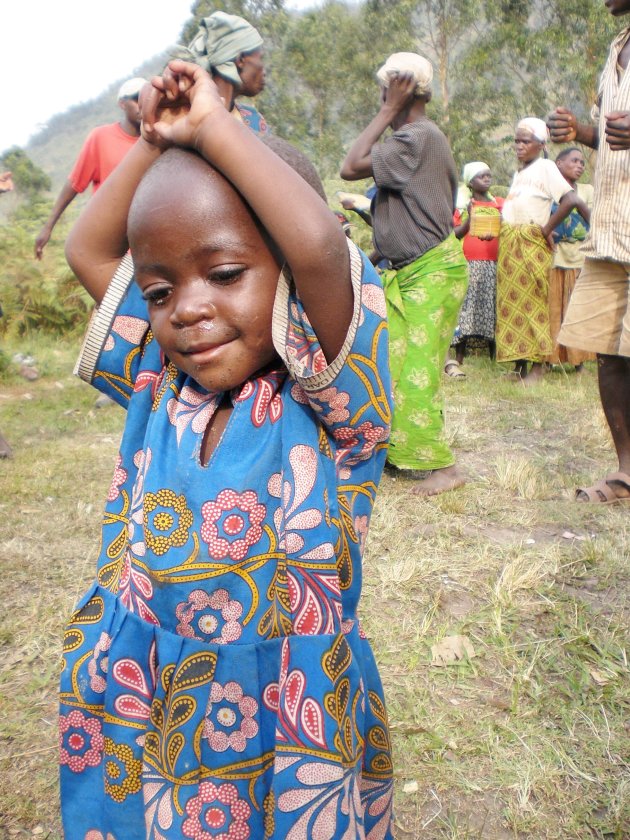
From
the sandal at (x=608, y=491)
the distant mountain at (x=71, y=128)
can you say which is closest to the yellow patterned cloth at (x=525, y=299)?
the sandal at (x=608, y=491)

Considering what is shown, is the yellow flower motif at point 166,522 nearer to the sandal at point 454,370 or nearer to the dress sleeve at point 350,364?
the dress sleeve at point 350,364

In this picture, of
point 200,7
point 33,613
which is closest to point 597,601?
point 33,613

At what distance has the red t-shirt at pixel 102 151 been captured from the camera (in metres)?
4.88

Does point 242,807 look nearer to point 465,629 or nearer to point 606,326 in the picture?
point 465,629

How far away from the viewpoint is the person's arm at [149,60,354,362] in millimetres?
999

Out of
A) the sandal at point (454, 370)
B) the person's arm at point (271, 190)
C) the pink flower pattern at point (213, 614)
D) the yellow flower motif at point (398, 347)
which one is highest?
the sandal at point (454, 370)

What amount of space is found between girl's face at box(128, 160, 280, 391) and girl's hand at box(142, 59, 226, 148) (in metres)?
0.05

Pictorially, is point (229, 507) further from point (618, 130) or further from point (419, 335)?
point (419, 335)

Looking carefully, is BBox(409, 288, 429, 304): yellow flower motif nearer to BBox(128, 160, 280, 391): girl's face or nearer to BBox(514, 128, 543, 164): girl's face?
BBox(128, 160, 280, 391): girl's face

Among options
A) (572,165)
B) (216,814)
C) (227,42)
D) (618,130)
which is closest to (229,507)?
(216,814)

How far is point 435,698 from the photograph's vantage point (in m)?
2.07

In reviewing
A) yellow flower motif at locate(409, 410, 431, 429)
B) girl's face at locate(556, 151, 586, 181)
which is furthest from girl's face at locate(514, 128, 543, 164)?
yellow flower motif at locate(409, 410, 431, 429)

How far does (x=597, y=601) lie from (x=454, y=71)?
76.2 feet

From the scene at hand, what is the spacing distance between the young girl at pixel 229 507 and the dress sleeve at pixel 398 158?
245cm
